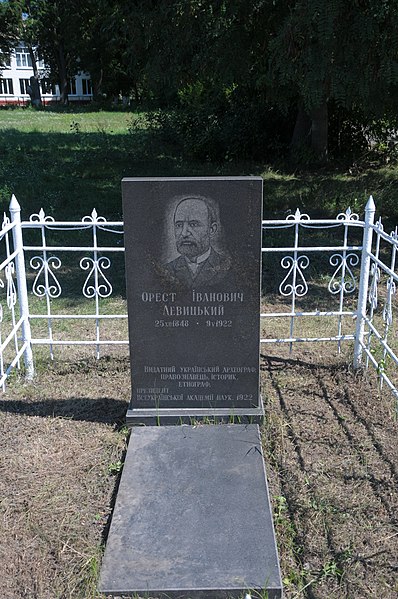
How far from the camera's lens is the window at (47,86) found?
220 ft

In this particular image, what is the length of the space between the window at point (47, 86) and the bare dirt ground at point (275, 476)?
219ft

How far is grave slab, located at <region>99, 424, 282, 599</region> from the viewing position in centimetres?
294

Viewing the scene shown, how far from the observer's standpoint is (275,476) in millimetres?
3789

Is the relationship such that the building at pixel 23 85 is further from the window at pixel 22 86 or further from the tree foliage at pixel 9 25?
the tree foliage at pixel 9 25

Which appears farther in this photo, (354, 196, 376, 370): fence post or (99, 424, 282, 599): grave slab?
(354, 196, 376, 370): fence post

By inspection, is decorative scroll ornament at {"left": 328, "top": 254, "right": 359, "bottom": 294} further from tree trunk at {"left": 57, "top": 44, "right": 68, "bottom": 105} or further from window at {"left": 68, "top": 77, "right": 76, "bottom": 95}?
window at {"left": 68, "top": 77, "right": 76, "bottom": 95}

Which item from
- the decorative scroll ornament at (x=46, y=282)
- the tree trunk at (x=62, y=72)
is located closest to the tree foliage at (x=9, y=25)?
the tree trunk at (x=62, y=72)

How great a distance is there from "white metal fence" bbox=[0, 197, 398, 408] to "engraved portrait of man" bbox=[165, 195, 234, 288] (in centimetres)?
81

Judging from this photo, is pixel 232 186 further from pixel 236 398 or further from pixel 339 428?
pixel 339 428

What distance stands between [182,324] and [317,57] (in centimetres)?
410

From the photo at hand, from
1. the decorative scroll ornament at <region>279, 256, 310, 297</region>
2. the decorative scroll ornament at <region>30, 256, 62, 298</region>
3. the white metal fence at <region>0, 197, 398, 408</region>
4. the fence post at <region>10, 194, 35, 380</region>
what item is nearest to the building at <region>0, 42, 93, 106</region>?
the white metal fence at <region>0, 197, 398, 408</region>

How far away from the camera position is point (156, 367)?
4367 mm

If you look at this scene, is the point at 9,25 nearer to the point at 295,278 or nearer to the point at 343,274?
the point at 295,278

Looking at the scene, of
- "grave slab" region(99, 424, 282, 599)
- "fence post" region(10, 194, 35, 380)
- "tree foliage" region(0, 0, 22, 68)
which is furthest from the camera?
"tree foliage" region(0, 0, 22, 68)
